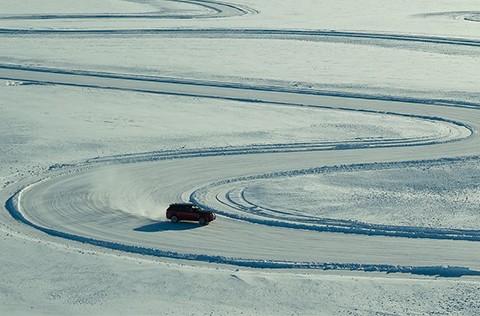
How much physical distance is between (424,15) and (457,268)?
69.8 metres

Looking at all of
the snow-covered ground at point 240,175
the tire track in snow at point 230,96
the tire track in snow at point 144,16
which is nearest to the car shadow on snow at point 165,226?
the snow-covered ground at point 240,175

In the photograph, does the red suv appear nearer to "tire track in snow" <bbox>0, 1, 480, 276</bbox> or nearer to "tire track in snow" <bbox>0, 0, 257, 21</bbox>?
"tire track in snow" <bbox>0, 1, 480, 276</bbox>

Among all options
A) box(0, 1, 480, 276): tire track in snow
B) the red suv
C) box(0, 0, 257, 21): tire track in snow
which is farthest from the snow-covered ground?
box(0, 0, 257, 21): tire track in snow

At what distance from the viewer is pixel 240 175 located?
1380 inches

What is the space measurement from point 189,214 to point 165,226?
85 centimetres

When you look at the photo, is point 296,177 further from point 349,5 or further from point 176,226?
point 349,5

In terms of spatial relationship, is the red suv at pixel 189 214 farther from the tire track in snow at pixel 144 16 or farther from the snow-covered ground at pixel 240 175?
the tire track in snow at pixel 144 16

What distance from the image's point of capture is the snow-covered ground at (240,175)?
23719mm

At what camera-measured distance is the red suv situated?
94.9 feet

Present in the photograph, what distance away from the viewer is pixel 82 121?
44.6 meters

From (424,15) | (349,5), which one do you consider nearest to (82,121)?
(424,15)

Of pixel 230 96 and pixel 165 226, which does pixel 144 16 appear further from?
pixel 165 226

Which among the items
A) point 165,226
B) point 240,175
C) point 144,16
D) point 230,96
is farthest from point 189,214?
point 144,16

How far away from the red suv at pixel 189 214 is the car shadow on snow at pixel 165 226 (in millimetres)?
192
